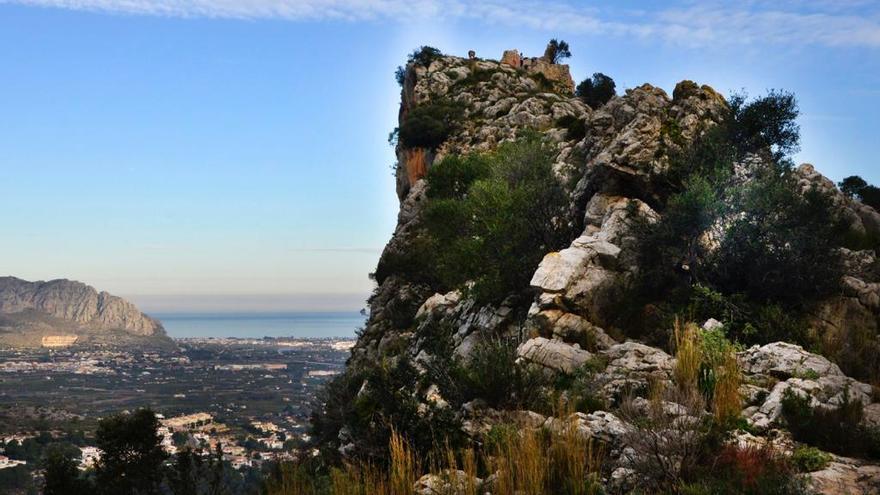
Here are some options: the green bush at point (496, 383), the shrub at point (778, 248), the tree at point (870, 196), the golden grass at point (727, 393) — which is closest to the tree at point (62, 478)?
the green bush at point (496, 383)

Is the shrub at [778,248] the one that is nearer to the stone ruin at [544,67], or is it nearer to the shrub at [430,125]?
the shrub at [430,125]

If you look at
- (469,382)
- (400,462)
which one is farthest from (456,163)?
(400,462)

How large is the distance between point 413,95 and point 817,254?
5898cm

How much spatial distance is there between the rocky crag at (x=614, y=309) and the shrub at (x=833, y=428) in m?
0.22

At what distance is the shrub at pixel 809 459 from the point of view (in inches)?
325

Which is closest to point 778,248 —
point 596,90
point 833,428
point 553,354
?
point 553,354

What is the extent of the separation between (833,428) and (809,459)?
1.09 m

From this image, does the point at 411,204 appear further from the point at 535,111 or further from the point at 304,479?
the point at 304,479

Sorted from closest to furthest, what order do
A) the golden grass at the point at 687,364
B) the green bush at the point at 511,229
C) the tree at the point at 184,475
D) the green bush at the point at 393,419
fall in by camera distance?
the green bush at the point at 393,419, the golden grass at the point at 687,364, the tree at the point at 184,475, the green bush at the point at 511,229

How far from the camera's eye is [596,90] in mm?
76750

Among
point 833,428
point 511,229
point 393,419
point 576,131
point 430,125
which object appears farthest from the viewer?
point 430,125

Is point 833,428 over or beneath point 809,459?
over

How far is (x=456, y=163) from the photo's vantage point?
45188 mm

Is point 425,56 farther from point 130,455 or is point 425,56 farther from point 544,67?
point 130,455
